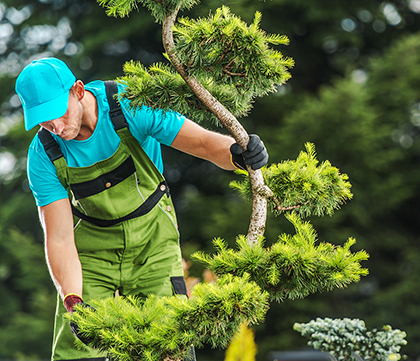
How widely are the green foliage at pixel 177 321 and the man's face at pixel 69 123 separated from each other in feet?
2.10

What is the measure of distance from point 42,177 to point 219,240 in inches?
29.6

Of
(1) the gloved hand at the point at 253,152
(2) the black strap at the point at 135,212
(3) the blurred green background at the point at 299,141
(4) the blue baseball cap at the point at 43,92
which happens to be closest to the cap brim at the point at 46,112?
(4) the blue baseball cap at the point at 43,92

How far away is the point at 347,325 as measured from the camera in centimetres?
231

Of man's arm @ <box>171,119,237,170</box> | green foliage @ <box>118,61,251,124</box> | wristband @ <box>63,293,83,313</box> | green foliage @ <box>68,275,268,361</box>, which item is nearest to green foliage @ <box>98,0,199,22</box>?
green foliage @ <box>118,61,251,124</box>

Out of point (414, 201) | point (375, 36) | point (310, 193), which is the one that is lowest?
point (310, 193)

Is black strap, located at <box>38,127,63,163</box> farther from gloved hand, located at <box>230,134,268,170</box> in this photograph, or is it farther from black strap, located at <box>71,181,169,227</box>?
gloved hand, located at <box>230,134,268,170</box>

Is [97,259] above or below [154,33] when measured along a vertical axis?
below

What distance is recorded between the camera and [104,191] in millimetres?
1891

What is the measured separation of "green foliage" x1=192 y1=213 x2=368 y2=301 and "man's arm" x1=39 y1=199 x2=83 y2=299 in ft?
1.82

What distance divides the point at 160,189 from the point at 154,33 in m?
5.67

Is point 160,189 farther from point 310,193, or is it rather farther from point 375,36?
point 375,36

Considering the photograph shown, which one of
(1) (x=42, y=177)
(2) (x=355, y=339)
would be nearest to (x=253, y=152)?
(1) (x=42, y=177)

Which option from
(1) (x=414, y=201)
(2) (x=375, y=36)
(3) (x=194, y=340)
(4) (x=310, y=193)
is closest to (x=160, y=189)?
(4) (x=310, y=193)

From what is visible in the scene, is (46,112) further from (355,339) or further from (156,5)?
(355,339)
